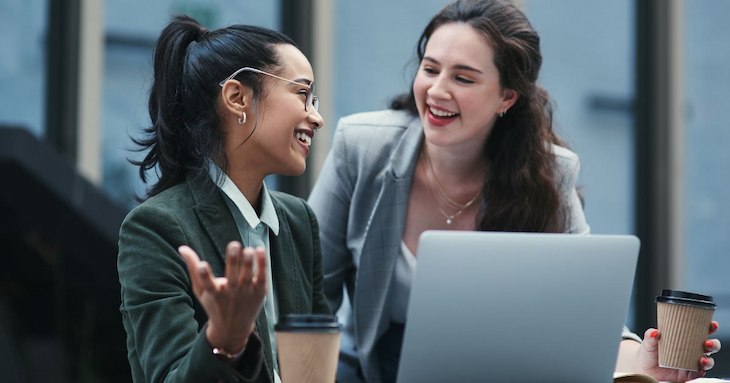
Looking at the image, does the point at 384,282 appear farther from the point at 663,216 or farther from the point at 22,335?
the point at 663,216

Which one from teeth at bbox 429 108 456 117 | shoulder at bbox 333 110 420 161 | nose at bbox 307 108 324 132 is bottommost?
shoulder at bbox 333 110 420 161

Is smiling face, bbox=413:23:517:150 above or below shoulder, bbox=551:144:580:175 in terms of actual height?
above

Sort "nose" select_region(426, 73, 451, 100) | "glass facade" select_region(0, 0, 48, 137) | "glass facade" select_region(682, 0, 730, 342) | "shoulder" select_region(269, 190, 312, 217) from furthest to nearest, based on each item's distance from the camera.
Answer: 1. "glass facade" select_region(682, 0, 730, 342)
2. "glass facade" select_region(0, 0, 48, 137)
3. "nose" select_region(426, 73, 451, 100)
4. "shoulder" select_region(269, 190, 312, 217)

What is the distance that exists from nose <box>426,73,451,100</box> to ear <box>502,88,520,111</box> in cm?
18

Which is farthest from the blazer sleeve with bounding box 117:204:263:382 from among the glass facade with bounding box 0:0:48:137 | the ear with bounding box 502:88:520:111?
the glass facade with bounding box 0:0:48:137

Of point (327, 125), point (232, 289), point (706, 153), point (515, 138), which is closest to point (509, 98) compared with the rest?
point (515, 138)

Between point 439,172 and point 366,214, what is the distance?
Result: 21 centimetres

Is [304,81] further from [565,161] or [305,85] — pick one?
[565,161]

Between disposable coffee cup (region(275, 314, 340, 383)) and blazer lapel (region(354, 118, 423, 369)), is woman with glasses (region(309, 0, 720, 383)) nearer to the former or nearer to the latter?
blazer lapel (region(354, 118, 423, 369))

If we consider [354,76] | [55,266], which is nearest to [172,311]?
Answer: [55,266]

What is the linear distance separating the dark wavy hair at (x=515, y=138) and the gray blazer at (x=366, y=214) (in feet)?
0.21

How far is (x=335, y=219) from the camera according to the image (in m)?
2.48

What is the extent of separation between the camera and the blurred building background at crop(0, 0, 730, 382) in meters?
4.20

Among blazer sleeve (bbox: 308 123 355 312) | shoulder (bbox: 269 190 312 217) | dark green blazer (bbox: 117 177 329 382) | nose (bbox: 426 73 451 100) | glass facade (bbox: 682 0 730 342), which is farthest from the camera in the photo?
glass facade (bbox: 682 0 730 342)
